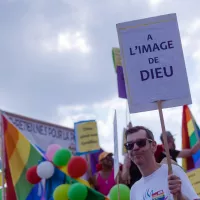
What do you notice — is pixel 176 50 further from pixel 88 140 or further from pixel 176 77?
pixel 88 140

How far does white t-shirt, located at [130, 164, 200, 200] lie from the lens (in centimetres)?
268

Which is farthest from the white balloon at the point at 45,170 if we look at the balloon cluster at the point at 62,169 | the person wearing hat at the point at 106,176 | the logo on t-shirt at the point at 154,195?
the logo on t-shirt at the point at 154,195

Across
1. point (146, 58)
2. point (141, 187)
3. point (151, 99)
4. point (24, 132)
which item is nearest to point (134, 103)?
point (151, 99)

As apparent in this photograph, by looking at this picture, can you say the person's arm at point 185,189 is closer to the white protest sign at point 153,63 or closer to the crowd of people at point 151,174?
the crowd of people at point 151,174

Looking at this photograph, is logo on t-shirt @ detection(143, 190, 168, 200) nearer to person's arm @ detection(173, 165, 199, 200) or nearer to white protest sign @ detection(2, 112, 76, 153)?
person's arm @ detection(173, 165, 199, 200)

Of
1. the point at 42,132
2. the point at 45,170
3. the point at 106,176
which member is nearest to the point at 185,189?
the point at 106,176

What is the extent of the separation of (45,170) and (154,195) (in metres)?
3.82

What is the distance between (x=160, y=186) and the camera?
2.78m

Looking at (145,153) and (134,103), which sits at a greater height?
(134,103)

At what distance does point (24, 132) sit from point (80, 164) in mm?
1360

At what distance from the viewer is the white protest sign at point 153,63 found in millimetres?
3053

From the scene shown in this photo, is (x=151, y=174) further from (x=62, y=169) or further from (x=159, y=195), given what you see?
(x=62, y=169)

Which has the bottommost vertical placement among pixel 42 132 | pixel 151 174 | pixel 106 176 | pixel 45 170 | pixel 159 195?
pixel 159 195

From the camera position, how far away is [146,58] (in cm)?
312
